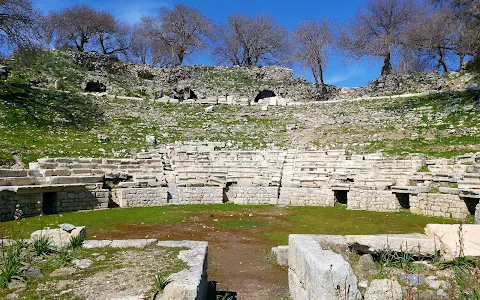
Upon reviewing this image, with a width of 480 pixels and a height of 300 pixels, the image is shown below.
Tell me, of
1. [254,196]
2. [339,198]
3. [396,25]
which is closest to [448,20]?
[396,25]

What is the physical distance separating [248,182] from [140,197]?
4972mm

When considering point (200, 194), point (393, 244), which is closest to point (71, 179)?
point (200, 194)

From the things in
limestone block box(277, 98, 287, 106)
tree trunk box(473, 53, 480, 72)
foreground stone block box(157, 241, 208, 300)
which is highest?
tree trunk box(473, 53, 480, 72)

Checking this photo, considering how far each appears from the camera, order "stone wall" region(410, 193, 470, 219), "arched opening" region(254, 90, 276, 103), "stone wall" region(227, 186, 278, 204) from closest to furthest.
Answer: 1. "stone wall" region(410, 193, 470, 219)
2. "stone wall" region(227, 186, 278, 204)
3. "arched opening" region(254, 90, 276, 103)

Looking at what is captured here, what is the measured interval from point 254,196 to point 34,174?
354 inches

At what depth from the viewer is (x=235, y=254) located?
909cm

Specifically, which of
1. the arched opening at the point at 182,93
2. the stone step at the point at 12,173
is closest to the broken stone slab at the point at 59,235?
the stone step at the point at 12,173

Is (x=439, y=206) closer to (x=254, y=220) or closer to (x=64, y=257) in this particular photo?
(x=254, y=220)

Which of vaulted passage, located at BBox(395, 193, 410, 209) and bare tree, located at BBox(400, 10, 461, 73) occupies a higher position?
bare tree, located at BBox(400, 10, 461, 73)

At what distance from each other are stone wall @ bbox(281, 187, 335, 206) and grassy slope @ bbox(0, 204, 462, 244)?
75cm

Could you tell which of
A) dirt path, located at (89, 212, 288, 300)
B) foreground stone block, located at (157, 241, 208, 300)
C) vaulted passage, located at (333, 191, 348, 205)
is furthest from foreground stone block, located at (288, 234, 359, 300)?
vaulted passage, located at (333, 191, 348, 205)

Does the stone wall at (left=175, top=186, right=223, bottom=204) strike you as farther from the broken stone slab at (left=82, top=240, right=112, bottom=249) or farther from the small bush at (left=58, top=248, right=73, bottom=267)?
the small bush at (left=58, top=248, right=73, bottom=267)

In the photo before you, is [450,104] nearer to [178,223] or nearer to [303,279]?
[178,223]

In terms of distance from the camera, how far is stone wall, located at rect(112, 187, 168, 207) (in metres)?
15.8
